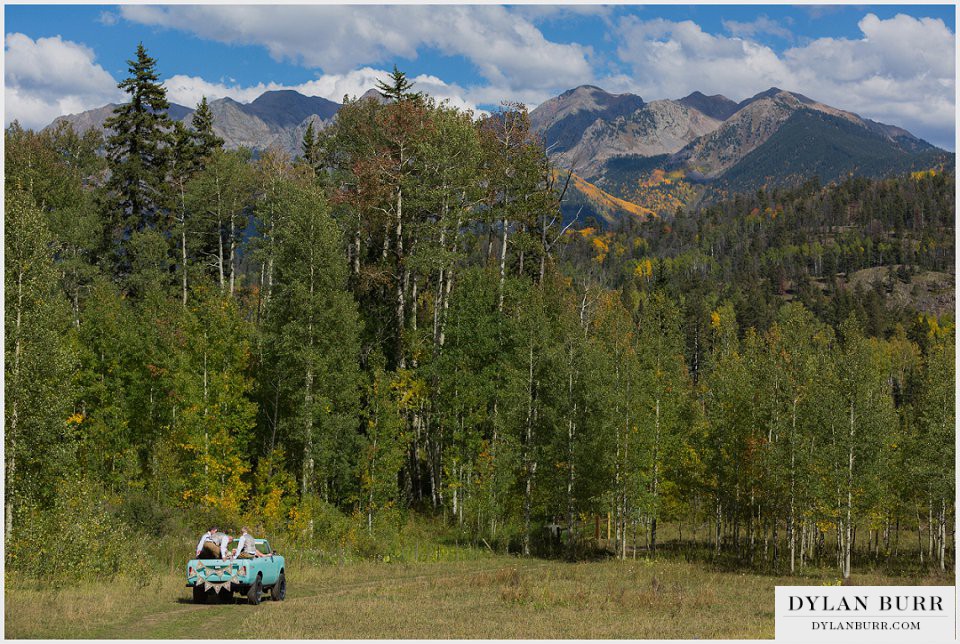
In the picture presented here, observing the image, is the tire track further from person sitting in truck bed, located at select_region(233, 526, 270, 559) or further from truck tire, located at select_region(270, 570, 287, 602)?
person sitting in truck bed, located at select_region(233, 526, 270, 559)

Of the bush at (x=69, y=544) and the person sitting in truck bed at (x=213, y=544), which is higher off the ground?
the person sitting in truck bed at (x=213, y=544)

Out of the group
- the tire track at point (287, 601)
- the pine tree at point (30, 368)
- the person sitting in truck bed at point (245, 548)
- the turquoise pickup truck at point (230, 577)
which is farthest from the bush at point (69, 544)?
the person sitting in truck bed at point (245, 548)

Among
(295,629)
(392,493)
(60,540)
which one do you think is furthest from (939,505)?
(60,540)

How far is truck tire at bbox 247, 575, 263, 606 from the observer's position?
Answer: 80.0ft

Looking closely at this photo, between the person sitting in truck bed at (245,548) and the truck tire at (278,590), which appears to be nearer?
the person sitting in truck bed at (245,548)

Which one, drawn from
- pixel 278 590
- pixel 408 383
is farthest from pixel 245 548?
pixel 408 383

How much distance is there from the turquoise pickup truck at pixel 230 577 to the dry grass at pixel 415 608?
491 millimetres

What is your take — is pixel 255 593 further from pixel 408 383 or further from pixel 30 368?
pixel 408 383

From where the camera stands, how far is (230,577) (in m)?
23.7

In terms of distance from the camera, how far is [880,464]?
152 ft

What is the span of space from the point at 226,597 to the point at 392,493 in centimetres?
2267

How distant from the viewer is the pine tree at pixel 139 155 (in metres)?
61.1

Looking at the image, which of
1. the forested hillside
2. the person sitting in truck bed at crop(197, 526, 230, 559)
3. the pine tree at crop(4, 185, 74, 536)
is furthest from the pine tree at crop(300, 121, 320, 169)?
the person sitting in truck bed at crop(197, 526, 230, 559)

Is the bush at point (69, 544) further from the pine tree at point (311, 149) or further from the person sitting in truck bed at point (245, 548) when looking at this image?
the pine tree at point (311, 149)
